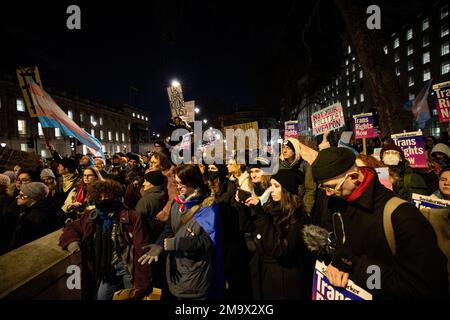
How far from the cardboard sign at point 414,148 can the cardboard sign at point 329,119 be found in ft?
5.42

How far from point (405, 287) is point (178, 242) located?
1.98 m

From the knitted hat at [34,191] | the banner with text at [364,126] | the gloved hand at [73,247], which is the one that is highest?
the banner with text at [364,126]

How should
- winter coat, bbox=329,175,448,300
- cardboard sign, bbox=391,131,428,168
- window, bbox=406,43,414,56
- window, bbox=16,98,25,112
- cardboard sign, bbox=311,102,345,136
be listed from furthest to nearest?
1. window, bbox=406,43,414,56
2. window, bbox=16,98,25,112
3. cardboard sign, bbox=311,102,345,136
4. cardboard sign, bbox=391,131,428,168
5. winter coat, bbox=329,175,448,300

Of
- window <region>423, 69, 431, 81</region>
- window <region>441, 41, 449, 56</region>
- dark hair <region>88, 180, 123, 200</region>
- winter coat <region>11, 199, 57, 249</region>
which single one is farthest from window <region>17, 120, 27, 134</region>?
window <region>441, 41, 449, 56</region>

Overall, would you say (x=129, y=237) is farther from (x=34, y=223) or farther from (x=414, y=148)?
(x=414, y=148)

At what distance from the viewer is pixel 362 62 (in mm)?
7305

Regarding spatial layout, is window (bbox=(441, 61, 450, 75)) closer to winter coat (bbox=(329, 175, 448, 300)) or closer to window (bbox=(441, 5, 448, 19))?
window (bbox=(441, 5, 448, 19))

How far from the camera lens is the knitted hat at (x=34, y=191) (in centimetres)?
338

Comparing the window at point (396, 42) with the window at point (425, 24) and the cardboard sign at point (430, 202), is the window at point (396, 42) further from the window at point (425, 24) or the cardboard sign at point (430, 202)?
the cardboard sign at point (430, 202)

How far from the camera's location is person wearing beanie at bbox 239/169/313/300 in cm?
→ 251

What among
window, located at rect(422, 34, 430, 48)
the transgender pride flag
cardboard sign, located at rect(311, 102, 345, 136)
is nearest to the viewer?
the transgender pride flag

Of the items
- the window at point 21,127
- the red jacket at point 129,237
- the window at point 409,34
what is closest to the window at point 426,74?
the window at point 409,34

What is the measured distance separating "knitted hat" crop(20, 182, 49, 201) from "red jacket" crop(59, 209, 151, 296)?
3.27ft
